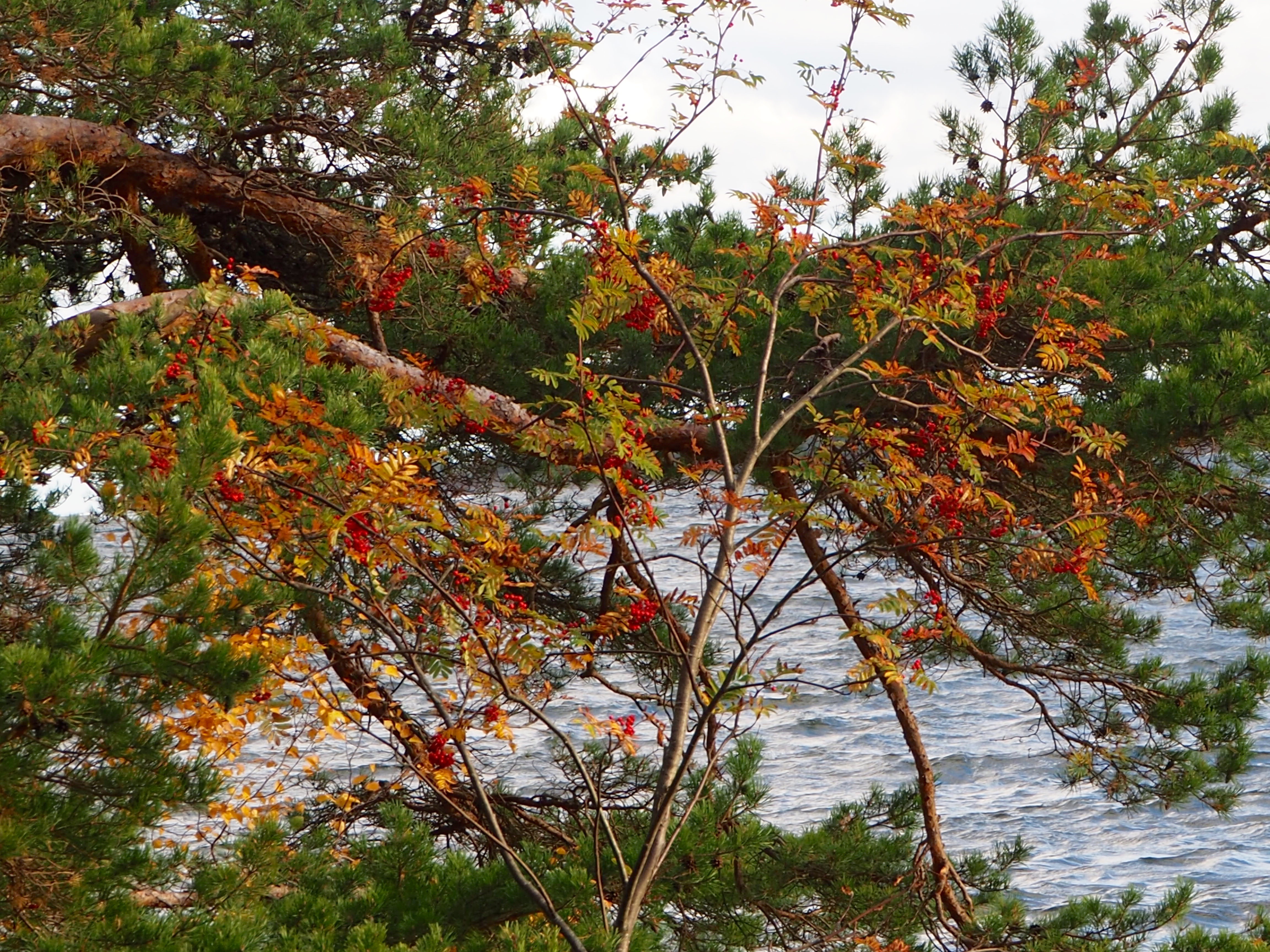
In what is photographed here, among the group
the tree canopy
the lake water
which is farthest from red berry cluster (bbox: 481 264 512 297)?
the lake water

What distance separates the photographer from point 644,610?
9.68 feet

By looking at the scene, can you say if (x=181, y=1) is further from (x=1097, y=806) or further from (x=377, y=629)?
(x=1097, y=806)

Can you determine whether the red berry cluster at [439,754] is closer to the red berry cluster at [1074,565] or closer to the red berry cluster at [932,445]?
the red berry cluster at [932,445]

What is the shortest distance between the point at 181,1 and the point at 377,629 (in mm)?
2761

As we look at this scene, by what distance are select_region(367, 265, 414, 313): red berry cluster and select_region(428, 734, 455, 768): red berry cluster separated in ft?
4.64

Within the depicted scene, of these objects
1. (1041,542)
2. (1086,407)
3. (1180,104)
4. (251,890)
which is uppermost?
(1180,104)

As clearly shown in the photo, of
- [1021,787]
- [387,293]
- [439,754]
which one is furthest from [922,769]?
[1021,787]

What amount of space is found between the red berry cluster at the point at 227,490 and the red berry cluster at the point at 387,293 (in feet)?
3.87

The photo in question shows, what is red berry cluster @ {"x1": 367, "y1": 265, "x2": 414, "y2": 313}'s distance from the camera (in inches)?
144

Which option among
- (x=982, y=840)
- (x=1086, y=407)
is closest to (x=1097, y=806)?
(x=982, y=840)

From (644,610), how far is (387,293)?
1380mm

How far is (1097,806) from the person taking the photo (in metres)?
9.35

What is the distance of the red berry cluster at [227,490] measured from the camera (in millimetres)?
2580

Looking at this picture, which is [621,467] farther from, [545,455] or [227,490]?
[227,490]
